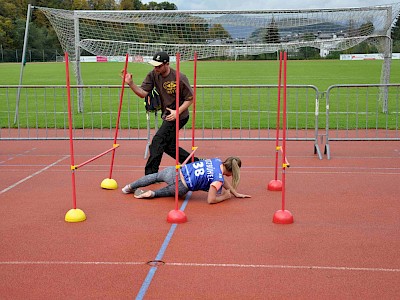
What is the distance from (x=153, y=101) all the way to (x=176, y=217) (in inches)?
93.4

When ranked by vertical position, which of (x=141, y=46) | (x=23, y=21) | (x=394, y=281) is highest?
(x=23, y=21)

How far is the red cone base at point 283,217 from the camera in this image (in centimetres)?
722

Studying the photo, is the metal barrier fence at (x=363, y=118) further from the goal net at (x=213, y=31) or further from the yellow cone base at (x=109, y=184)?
the yellow cone base at (x=109, y=184)

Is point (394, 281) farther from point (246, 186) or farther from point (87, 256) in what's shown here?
point (246, 186)

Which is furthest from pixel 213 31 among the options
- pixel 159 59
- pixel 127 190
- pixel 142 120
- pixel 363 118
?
pixel 127 190

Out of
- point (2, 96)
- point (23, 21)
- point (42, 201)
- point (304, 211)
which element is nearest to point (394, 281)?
point (304, 211)

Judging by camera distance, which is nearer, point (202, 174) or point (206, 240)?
→ point (206, 240)

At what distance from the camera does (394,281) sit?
17.6ft

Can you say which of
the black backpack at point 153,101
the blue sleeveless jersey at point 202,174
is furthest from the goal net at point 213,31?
the blue sleeveless jersey at point 202,174

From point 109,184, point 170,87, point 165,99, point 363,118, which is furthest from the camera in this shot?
point 363,118

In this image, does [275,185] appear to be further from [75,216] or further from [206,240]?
[75,216]

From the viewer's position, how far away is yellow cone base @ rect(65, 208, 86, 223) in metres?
7.36

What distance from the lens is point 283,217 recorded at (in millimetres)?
7227

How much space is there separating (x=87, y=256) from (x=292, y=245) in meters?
2.14
